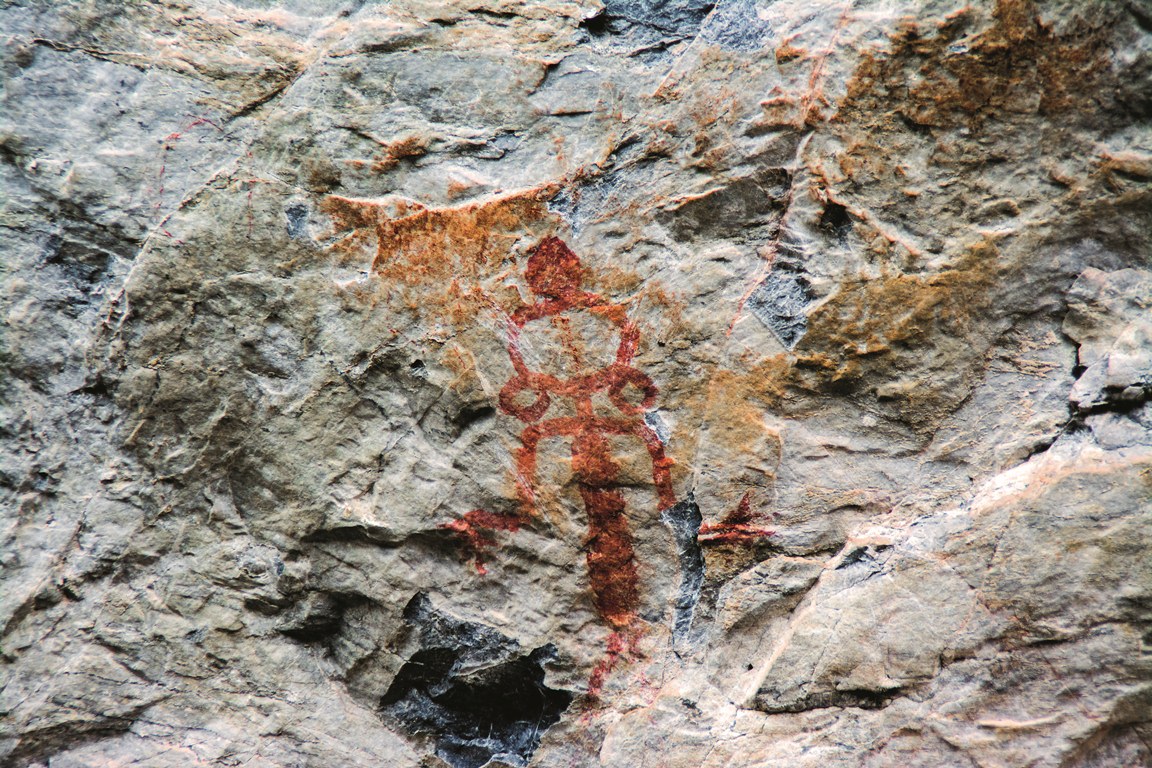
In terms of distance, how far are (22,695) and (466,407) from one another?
5.94 feet

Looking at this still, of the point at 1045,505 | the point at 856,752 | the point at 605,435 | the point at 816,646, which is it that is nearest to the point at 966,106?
the point at 1045,505

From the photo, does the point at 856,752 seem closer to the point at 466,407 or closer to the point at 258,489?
the point at 466,407

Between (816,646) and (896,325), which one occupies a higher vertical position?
(896,325)

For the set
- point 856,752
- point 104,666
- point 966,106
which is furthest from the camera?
point 104,666

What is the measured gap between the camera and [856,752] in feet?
8.60

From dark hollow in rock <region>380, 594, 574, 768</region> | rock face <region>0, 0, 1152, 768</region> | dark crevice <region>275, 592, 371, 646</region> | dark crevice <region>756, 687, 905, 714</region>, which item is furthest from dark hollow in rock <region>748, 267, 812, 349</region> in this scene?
dark crevice <region>275, 592, 371, 646</region>

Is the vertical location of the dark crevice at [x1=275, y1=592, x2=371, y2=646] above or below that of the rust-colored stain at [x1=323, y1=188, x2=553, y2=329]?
below

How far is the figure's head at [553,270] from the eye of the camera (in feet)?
9.04

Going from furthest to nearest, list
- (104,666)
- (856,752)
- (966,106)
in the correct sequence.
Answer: (104,666) → (856,752) → (966,106)

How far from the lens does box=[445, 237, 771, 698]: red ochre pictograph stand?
2744 mm

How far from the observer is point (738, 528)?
8.96 ft

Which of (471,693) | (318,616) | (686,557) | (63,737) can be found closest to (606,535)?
(686,557)

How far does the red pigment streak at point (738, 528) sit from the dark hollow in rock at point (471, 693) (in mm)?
723

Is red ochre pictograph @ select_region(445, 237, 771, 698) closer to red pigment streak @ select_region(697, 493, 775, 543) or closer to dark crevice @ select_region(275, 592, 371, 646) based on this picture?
red pigment streak @ select_region(697, 493, 775, 543)
